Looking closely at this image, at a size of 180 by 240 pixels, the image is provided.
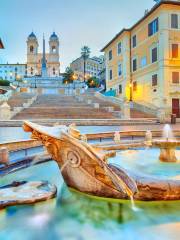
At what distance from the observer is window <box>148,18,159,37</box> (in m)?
32.8

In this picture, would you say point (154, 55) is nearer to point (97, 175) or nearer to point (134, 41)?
point (134, 41)

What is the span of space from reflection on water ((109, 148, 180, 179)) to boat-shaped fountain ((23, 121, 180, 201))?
2003 mm

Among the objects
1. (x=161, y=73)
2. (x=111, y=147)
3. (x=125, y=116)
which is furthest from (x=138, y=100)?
(x=111, y=147)

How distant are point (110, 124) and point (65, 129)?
17.9 m

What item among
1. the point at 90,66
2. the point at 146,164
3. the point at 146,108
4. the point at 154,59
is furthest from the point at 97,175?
the point at 90,66

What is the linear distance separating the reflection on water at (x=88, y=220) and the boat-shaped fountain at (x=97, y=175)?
19cm

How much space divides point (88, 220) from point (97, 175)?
0.93 meters

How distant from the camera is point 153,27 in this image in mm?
33688

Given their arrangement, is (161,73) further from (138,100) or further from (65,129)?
(65,129)

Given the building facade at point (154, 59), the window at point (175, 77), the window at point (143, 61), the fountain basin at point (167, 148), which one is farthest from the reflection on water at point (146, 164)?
the window at point (143, 61)

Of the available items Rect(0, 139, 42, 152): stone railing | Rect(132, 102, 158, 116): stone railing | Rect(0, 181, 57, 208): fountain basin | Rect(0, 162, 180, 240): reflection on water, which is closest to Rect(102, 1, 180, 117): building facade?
Rect(132, 102, 158, 116): stone railing

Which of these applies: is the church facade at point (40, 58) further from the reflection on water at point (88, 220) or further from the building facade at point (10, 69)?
the reflection on water at point (88, 220)

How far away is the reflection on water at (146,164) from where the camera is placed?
7637 millimetres

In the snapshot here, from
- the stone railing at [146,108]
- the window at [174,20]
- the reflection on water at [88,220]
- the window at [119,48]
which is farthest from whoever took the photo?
the window at [119,48]
